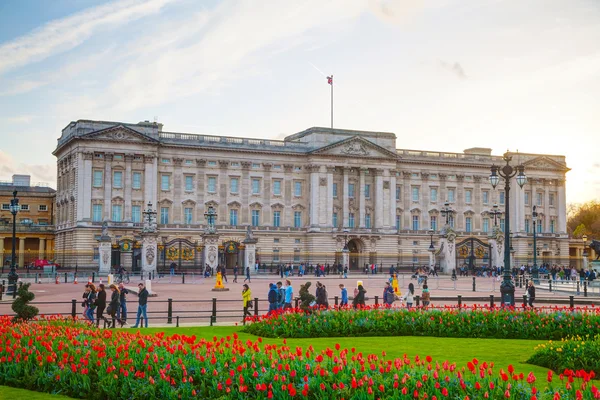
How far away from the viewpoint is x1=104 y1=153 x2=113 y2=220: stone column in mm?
79125

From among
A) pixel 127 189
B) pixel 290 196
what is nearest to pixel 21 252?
pixel 127 189

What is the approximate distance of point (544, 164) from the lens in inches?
4016

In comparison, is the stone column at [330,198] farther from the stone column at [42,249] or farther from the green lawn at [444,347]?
the green lawn at [444,347]

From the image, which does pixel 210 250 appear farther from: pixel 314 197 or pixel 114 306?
pixel 114 306

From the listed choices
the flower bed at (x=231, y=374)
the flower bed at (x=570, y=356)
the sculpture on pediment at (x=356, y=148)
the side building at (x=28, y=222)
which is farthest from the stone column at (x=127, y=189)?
the flower bed at (x=570, y=356)

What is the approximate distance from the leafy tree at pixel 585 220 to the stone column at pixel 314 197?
212ft

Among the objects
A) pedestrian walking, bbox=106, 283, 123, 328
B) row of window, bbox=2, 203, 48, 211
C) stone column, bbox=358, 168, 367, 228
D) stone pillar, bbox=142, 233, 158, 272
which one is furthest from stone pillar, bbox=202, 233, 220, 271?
row of window, bbox=2, 203, 48, 211

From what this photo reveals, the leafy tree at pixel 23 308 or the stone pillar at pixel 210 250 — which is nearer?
the leafy tree at pixel 23 308

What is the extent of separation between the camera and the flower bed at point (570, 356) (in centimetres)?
1503

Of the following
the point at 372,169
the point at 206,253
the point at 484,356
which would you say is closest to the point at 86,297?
the point at 484,356

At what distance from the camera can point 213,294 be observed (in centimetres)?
4281

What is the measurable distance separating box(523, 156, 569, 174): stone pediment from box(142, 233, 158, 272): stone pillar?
57573 mm

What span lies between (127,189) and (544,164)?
2335 inches

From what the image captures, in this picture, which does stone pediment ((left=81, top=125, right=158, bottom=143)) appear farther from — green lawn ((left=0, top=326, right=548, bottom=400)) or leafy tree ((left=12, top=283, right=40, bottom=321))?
leafy tree ((left=12, top=283, right=40, bottom=321))
